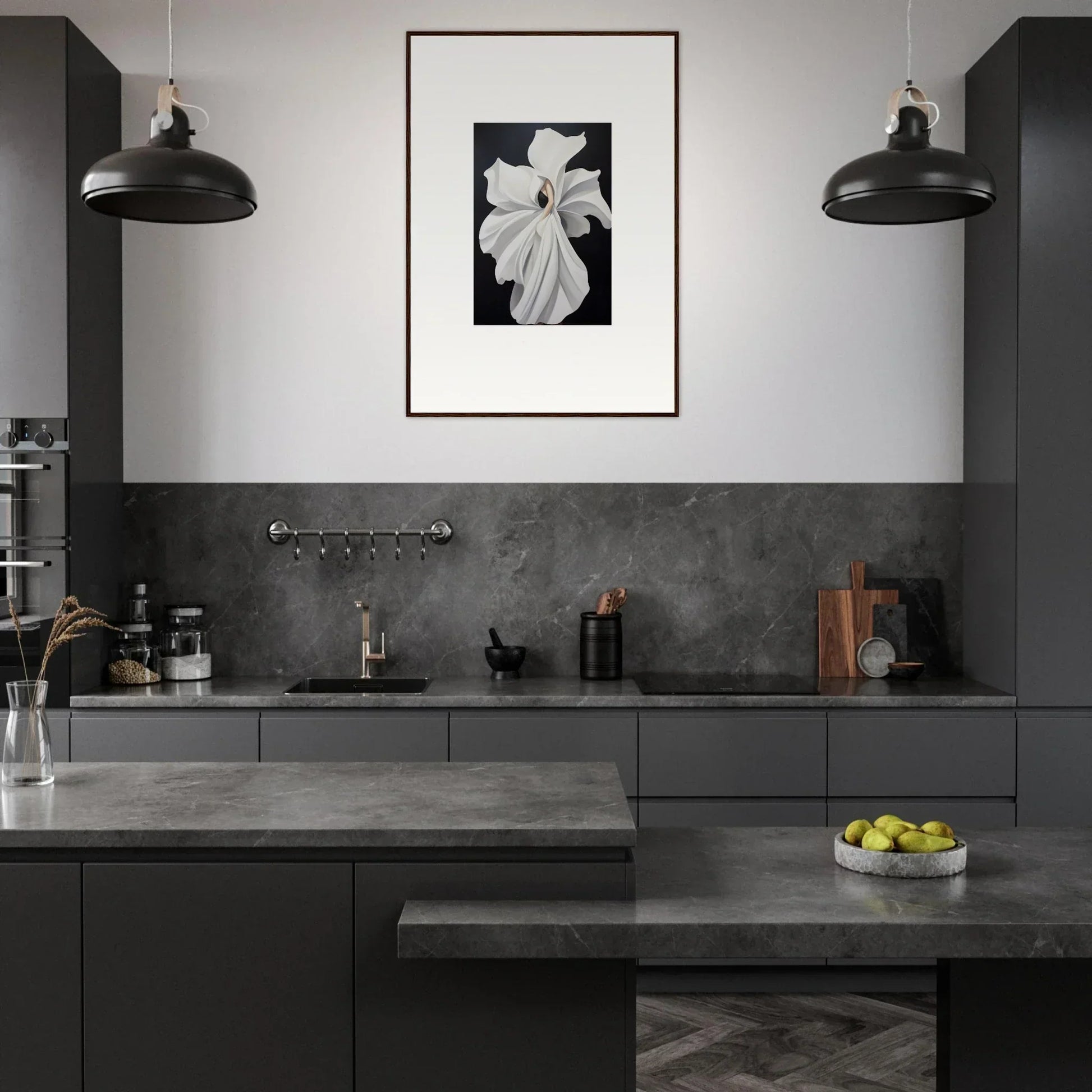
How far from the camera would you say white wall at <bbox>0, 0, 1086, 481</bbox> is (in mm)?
4613

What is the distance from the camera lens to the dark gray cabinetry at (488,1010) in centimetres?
212

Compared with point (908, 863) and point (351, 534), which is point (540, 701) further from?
point (908, 863)

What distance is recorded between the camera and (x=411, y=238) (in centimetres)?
461

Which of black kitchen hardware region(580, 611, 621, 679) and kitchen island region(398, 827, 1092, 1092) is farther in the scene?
black kitchen hardware region(580, 611, 621, 679)

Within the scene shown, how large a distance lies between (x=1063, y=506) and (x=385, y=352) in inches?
106

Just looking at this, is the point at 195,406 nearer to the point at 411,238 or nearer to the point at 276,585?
the point at 276,585

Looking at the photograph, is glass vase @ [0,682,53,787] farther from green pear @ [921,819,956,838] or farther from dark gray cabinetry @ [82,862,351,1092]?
green pear @ [921,819,956,838]

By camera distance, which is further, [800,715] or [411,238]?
[411,238]

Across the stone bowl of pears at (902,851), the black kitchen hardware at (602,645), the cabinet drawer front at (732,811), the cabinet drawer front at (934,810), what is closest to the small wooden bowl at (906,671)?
the cabinet drawer front at (934,810)

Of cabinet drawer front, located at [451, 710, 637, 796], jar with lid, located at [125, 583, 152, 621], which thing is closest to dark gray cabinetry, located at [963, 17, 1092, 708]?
cabinet drawer front, located at [451, 710, 637, 796]

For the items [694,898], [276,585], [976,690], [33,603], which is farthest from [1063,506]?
[33,603]

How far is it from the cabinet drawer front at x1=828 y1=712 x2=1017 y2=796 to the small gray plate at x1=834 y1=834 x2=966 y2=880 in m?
1.73

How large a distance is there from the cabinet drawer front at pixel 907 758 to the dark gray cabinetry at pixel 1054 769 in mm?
95

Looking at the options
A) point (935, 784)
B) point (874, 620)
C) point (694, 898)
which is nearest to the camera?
point (694, 898)
